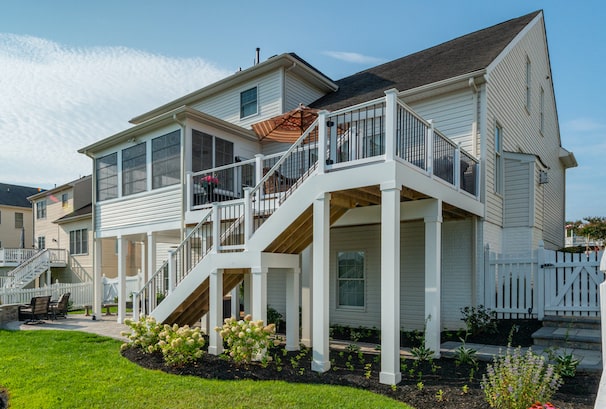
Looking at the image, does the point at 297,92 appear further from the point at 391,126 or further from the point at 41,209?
the point at 41,209

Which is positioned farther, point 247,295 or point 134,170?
point 134,170

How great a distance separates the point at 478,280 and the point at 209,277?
6232 mm

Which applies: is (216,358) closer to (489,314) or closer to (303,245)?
(303,245)

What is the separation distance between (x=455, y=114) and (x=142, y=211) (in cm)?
938

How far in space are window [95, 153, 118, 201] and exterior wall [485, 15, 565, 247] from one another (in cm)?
1135

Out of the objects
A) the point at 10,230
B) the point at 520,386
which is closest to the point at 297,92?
the point at 520,386

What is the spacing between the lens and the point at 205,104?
16.8 m

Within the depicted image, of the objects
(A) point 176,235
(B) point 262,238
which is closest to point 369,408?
(B) point 262,238

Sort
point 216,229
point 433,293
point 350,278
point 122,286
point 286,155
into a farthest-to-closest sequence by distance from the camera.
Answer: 1. point 122,286
2. point 350,278
3. point 216,229
4. point 286,155
5. point 433,293

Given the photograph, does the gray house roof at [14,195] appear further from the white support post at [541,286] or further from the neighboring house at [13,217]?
the white support post at [541,286]

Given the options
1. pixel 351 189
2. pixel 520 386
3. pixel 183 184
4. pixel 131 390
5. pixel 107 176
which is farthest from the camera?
pixel 107 176

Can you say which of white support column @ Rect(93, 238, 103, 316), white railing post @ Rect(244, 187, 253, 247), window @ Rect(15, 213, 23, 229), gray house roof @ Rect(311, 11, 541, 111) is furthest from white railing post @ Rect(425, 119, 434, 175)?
window @ Rect(15, 213, 23, 229)

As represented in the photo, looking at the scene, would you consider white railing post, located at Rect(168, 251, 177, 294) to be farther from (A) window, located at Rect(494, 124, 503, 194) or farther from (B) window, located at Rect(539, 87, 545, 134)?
(B) window, located at Rect(539, 87, 545, 134)

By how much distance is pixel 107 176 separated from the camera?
14852 mm
